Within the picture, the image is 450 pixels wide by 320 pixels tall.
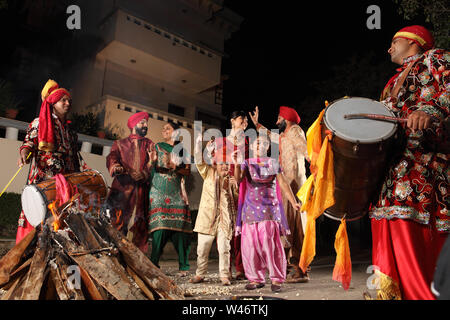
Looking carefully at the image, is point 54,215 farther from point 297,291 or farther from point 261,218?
point 297,291

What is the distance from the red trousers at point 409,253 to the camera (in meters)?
2.05

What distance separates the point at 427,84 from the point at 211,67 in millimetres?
11610

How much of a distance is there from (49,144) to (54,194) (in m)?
0.76

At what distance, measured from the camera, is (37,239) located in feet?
9.18

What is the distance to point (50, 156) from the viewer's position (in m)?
3.62

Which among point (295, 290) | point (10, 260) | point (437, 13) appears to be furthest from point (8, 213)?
point (437, 13)

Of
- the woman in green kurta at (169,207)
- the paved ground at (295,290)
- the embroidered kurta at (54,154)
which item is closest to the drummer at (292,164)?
the paved ground at (295,290)

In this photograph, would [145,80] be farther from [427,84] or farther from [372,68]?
[427,84]

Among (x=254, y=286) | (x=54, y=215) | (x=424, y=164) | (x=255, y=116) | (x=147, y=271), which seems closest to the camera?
(x=424, y=164)

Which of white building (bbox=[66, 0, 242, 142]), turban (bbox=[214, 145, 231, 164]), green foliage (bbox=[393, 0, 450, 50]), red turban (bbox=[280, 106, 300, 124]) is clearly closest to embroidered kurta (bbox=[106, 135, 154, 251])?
turban (bbox=[214, 145, 231, 164])

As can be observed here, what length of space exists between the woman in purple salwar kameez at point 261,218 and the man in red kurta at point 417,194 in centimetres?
145

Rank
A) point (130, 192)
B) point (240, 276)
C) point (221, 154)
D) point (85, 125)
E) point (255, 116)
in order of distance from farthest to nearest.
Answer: point (85, 125) < point (255, 116) < point (130, 192) < point (221, 154) < point (240, 276)

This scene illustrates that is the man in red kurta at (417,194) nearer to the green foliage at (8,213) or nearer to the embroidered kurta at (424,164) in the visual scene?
the embroidered kurta at (424,164)
